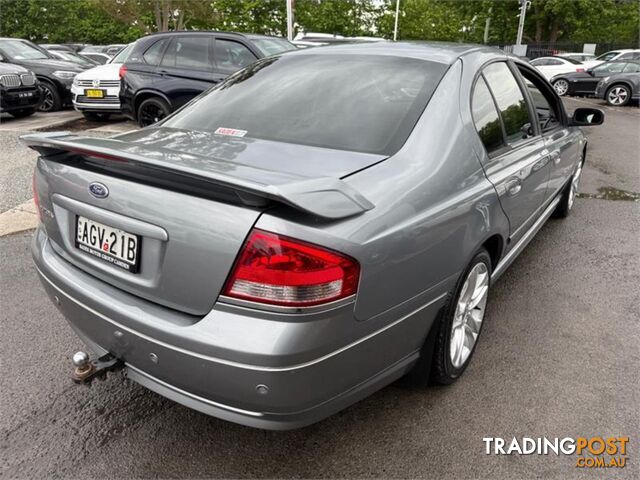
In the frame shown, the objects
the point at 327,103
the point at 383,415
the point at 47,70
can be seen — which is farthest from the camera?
the point at 47,70

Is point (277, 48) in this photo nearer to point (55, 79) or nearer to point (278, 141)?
point (55, 79)

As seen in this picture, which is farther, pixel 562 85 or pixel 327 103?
pixel 562 85

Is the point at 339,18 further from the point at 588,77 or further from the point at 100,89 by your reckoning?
the point at 100,89

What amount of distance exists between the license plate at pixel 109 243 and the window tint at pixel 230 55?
254 inches

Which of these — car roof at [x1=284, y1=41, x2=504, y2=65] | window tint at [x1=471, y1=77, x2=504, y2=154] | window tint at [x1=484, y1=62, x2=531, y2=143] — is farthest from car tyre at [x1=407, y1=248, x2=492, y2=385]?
car roof at [x1=284, y1=41, x2=504, y2=65]

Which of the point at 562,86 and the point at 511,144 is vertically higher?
the point at 511,144

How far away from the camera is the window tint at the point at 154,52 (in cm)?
837

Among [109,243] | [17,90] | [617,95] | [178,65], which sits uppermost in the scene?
[178,65]

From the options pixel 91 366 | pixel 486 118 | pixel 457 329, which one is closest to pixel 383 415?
pixel 457 329

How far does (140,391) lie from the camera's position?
8.25 ft

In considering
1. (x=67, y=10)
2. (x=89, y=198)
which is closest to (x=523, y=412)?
(x=89, y=198)

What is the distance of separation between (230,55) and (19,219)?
436cm

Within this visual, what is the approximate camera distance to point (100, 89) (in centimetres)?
942

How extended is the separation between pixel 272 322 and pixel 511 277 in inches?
109
